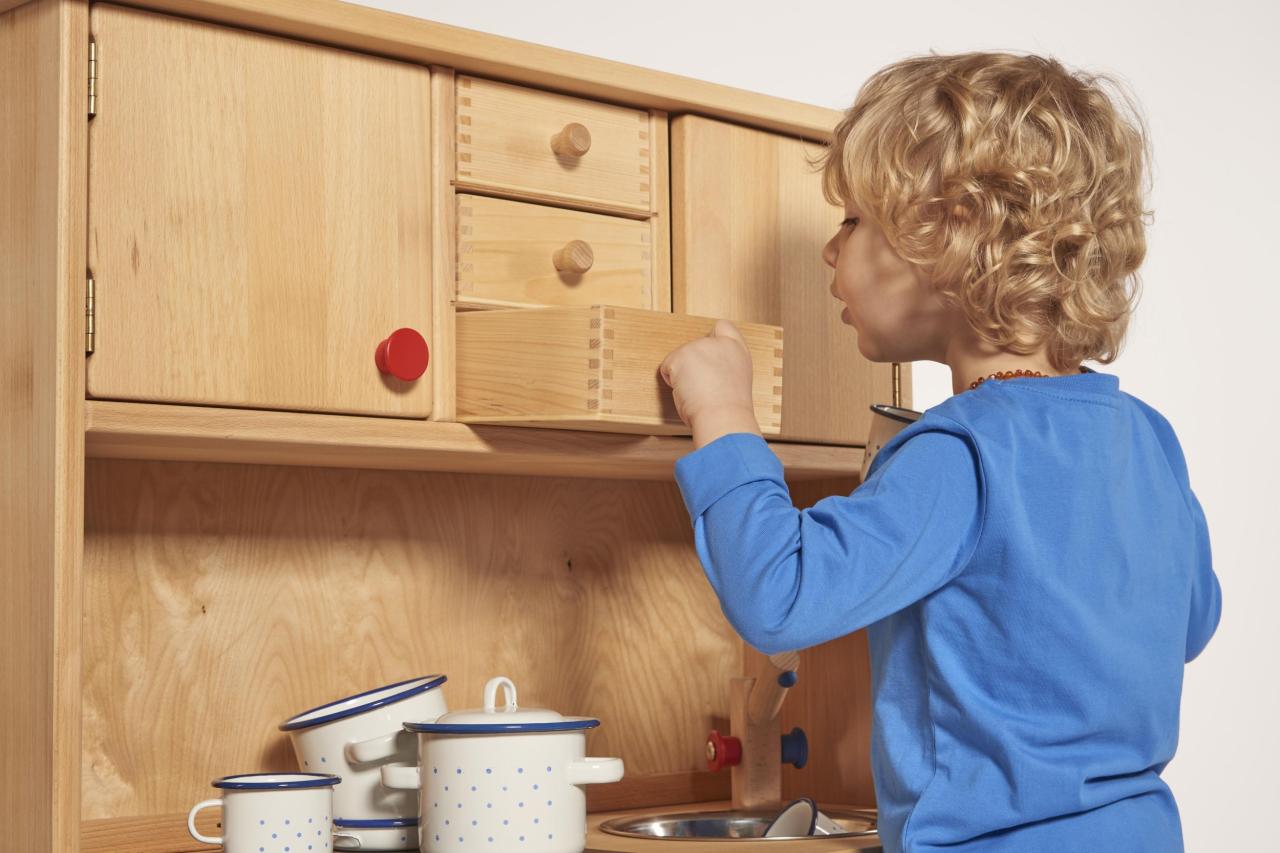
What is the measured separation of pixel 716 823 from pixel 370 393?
589mm

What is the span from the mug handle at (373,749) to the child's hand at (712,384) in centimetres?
35

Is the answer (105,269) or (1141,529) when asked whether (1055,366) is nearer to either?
(1141,529)

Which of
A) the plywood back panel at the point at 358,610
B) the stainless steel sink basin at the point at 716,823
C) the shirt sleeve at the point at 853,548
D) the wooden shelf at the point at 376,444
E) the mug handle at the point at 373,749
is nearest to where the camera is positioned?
the shirt sleeve at the point at 853,548

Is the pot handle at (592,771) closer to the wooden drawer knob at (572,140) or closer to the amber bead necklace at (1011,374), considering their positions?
the amber bead necklace at (1011,374)

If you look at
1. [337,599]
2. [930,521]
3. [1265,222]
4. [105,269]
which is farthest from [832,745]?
[1265,222]

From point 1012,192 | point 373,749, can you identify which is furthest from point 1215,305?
point 373,749

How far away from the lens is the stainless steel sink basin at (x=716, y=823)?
145cm

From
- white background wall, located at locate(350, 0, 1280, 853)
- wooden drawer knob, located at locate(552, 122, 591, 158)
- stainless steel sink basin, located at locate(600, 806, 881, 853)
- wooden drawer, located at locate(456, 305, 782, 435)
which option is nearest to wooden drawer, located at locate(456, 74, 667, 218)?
wooden drawer knob, located at locate(552, 122, 591, 158)

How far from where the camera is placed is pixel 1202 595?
3.88 feet

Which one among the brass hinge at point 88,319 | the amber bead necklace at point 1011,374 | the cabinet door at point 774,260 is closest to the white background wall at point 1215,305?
the cabinet door at point 774,260

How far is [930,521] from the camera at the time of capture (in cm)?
99

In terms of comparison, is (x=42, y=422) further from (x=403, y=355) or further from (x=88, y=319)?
(x=403, y=355)

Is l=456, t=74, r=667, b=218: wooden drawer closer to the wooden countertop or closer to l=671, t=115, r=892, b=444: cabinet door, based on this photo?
l=671, t=115, r=892, b=444: cabinet door

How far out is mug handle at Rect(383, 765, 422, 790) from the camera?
117cm
